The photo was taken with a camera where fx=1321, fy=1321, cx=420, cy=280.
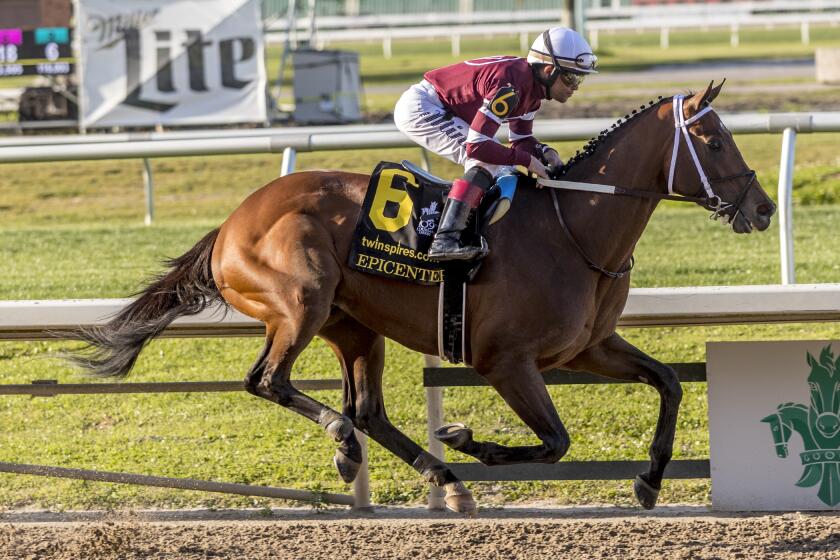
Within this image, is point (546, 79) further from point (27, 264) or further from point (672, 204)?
point (672, 204)

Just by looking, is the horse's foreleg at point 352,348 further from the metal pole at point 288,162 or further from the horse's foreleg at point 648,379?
the metal pole at point 288,162

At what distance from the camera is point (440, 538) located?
5121 mm

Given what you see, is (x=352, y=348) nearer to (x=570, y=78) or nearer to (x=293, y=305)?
(x=293, y=305)

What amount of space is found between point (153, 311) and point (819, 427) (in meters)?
2.89

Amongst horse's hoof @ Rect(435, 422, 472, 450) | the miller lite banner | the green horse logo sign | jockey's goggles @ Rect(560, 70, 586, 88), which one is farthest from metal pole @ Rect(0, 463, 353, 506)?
the miller lite banner

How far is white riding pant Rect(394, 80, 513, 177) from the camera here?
16.6 feet

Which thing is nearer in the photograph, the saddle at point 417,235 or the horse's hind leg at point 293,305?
the saddle at point 417,235

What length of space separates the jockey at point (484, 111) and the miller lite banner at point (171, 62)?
9.83 metres

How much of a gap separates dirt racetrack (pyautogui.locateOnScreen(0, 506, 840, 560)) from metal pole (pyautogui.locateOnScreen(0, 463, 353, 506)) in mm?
143

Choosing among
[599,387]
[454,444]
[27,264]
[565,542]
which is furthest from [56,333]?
[27,264]

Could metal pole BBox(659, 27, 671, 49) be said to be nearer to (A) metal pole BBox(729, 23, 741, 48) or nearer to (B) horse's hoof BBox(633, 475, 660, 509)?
(A) metal pole BBox(729, 23, 741, 48)

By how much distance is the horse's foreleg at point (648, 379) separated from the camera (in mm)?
5172

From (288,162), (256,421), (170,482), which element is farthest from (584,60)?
(256,421)

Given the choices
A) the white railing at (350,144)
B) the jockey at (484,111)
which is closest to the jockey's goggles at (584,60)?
the jockey at (484,111)
